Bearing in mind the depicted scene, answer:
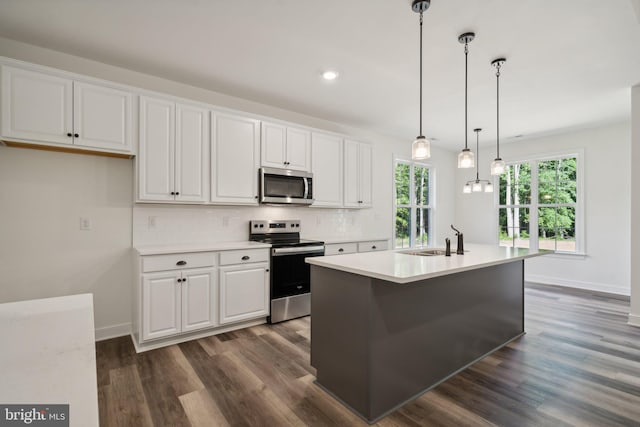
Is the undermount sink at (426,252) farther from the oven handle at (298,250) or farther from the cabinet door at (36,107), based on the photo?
the cabinet door at (36,107)

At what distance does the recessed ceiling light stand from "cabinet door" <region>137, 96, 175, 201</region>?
1560 millimetres

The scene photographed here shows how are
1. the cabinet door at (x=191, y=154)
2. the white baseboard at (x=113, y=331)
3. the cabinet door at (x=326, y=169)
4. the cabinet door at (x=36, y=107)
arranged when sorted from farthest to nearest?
the cabinet door at (x=326, y=169) < the cabinet door at (x=191, y=154) < the white baseboard at (x=113, y=331) < the cabinet door at (x=36, y=107)

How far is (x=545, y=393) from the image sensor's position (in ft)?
7.06

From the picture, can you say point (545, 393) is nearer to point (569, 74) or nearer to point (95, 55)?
point (569, 74)

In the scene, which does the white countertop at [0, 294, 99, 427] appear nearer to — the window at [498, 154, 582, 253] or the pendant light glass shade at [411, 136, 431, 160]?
the pendant light glass shade at [411, 136, 431, 160]

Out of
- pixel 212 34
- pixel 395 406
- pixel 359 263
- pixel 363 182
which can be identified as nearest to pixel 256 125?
pixel 212 34

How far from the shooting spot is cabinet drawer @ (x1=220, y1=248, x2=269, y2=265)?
3.18 meters

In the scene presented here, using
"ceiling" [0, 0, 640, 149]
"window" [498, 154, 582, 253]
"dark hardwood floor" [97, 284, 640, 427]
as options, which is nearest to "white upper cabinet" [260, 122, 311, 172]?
"ceiling" [0, 0, 640, 149]

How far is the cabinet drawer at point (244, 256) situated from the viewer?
3176 mm

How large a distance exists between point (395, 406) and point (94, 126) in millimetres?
3242

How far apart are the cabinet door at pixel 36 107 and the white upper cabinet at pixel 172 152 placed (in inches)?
22.1

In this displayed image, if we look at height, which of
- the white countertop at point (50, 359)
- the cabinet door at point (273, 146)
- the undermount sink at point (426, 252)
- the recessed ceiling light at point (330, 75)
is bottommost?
the white countertop at point (50, 359)

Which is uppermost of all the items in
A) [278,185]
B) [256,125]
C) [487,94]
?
[487,94]

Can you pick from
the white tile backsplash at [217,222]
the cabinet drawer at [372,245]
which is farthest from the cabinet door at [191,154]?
the cabinet drawer at [372,245]
